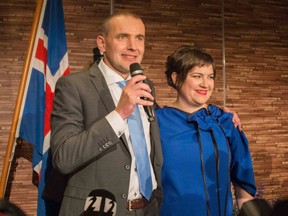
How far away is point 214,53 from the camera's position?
3.40 metres

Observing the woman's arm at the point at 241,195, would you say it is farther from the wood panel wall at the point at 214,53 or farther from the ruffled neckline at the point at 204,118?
the wood panel wall at the point at 214,53

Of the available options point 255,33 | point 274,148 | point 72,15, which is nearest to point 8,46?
point 72,15

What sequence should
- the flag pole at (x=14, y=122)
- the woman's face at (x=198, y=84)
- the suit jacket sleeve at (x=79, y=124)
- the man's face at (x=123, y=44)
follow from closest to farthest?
the suit jacket sleeve at (x=79, y=124)
the man's face at (x=123, y=44)
the woman's face at (x=198, y=84)
the flag pole at (x=14, y=122)

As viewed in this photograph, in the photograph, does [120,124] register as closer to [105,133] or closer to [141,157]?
[105,133]

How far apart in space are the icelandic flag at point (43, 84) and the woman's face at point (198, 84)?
105 centimetres

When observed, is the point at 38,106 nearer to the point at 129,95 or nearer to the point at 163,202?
the point at 163,202

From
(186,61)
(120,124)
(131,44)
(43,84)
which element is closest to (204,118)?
(186,61)

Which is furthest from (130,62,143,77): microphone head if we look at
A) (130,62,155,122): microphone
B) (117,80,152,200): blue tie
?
(117,80,152,200): blue tie

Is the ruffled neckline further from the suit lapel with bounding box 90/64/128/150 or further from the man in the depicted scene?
the suit lapel with bounding box 90/64/128/150

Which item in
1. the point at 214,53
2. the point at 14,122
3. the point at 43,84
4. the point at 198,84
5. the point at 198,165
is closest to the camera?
the point at 198,165

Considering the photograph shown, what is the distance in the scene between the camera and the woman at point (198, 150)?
5.92 feet

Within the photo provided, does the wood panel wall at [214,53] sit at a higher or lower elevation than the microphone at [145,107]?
higher

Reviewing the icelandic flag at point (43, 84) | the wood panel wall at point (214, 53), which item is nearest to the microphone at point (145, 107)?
the icelandic flag at point (43, 84)

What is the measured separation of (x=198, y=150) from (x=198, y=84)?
0.34 m
